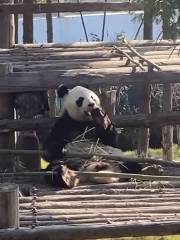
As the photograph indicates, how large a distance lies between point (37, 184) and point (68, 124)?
96cm

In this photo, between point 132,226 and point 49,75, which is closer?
point 132,226

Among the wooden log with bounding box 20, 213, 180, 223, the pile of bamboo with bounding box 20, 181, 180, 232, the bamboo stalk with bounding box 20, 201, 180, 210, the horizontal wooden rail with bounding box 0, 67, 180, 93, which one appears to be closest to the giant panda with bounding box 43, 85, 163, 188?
the horizontal wooden rail with bounding box 0, 67, 180, 93

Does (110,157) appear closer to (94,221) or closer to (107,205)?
(107,205)

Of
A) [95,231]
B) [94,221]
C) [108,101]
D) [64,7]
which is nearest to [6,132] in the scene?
[108,101]

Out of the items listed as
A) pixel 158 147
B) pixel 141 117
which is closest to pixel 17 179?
pixel 141 117

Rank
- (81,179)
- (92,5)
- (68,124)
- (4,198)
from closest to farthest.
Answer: (4,198) → (81,179) → (68,124) → (92,5)

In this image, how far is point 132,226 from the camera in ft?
13.6

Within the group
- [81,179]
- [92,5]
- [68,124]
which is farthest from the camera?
[92,5]

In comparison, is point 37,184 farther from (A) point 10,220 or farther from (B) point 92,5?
(B) point 92,5

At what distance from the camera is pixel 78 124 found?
641 cm

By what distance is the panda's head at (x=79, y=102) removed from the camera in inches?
251

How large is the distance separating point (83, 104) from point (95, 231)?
2.44 meters

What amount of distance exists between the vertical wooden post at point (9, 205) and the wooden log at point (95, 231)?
2.7 inches

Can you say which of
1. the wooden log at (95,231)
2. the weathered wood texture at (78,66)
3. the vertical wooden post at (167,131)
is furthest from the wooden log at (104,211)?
the vertical wooden post at (167,131)
